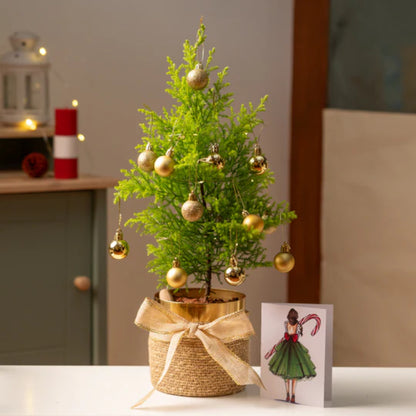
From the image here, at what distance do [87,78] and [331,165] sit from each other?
941 mm

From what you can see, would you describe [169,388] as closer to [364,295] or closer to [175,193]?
[175,193]

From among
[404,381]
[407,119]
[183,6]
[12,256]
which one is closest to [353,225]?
[407,119]

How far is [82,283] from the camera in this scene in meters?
2.25

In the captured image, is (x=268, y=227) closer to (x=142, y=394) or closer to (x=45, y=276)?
(x=142, y=394)

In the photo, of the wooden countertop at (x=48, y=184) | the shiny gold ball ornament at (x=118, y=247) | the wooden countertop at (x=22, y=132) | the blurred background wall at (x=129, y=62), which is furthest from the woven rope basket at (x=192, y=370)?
the blurred background wall at (x=129, y=62)

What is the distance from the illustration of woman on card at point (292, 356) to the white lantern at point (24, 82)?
1.55m

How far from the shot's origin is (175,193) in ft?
3.50

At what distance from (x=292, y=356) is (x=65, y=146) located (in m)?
1.41

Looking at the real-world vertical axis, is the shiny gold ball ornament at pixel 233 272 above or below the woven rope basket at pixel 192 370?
above

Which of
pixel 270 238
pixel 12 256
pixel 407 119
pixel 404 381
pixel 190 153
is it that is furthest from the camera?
pixel 270 238

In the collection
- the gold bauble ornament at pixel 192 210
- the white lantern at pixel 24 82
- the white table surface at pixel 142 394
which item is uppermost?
the white lantern at pixel 24 82

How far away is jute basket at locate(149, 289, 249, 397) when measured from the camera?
3.33 feet

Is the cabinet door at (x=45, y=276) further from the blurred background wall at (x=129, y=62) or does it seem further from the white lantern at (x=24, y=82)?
the blurred background wall at (x=129, y=62)

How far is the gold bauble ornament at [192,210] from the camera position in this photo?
1.00 m
